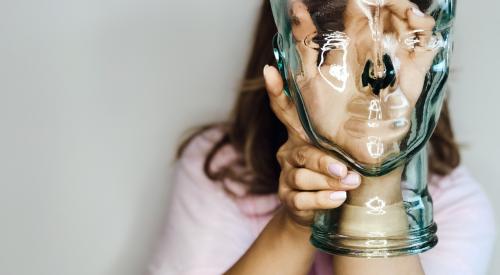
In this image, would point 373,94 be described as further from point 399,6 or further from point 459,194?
point 459,194

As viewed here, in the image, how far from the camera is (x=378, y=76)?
40cm

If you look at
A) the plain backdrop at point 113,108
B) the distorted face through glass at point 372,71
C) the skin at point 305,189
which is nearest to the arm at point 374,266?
the skin at point 305,189

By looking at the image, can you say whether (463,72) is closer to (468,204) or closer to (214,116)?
(468,204)

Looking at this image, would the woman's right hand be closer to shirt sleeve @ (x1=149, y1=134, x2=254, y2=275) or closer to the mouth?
the mouth

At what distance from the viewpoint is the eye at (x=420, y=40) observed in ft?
1.35

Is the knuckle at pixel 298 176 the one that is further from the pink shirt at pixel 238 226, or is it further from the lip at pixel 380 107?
the pink shirt at pixel 238 226

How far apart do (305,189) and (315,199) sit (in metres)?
0.02

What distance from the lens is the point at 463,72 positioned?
79cm

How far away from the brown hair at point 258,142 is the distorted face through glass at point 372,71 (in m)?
0.29

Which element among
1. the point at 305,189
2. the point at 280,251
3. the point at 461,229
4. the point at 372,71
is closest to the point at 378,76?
the point at 372,71

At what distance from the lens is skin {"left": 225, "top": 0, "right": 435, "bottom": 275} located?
0.42 m

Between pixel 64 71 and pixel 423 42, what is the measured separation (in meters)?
0.44

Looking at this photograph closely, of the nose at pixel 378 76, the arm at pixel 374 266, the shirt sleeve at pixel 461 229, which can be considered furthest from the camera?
the shirt sleeve at pixel 461 229

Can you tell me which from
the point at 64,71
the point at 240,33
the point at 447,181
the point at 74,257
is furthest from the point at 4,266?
the point at 447,181
